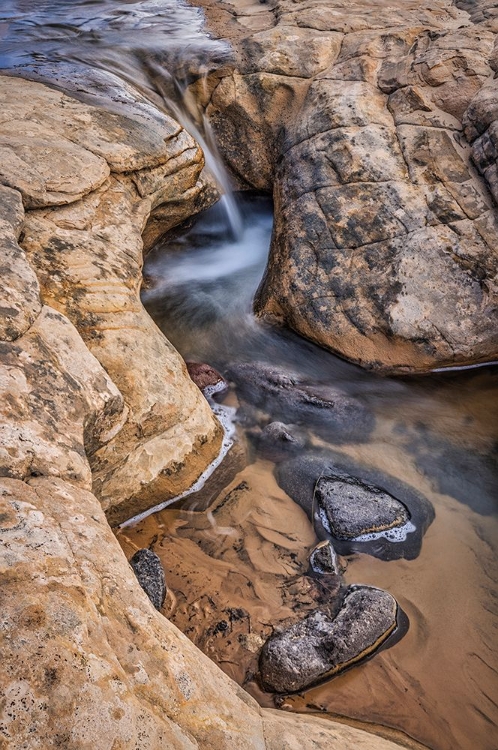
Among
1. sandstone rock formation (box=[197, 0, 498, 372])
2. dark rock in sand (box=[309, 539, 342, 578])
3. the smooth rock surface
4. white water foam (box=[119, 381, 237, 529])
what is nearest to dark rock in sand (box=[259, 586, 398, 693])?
dark rock in sand (box=[309, 539, 342, 578])

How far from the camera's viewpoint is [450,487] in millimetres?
4094

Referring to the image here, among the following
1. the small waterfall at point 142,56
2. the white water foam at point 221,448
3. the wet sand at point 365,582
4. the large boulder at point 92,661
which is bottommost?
the wet sand at point 365,582

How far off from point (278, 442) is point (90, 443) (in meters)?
1.77

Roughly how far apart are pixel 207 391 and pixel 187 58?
4568 mm

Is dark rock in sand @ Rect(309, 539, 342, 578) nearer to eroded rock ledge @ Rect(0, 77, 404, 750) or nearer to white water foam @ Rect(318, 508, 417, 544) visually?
white water foam @ Rect(318, 508, 417, 544)

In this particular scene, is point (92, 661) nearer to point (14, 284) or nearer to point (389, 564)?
point (14, 284)

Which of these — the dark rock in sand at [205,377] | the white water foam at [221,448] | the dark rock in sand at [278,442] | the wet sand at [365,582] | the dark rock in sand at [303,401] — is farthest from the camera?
the dark rock in sand at [205,377]

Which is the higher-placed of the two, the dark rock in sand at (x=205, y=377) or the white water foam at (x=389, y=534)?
the dark rock in sand at (x=205, y=377)

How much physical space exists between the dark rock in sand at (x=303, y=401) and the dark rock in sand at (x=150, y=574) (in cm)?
186

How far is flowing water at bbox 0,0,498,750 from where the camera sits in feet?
9.42

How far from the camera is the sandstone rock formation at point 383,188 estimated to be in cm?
501

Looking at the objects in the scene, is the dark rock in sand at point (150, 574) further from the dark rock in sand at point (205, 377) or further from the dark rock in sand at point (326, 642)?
the dark rock in sand at point (205, 377)

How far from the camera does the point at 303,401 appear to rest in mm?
4922

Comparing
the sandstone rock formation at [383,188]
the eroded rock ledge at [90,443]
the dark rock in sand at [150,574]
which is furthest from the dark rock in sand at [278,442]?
the dark rock in sand at [150,574]
